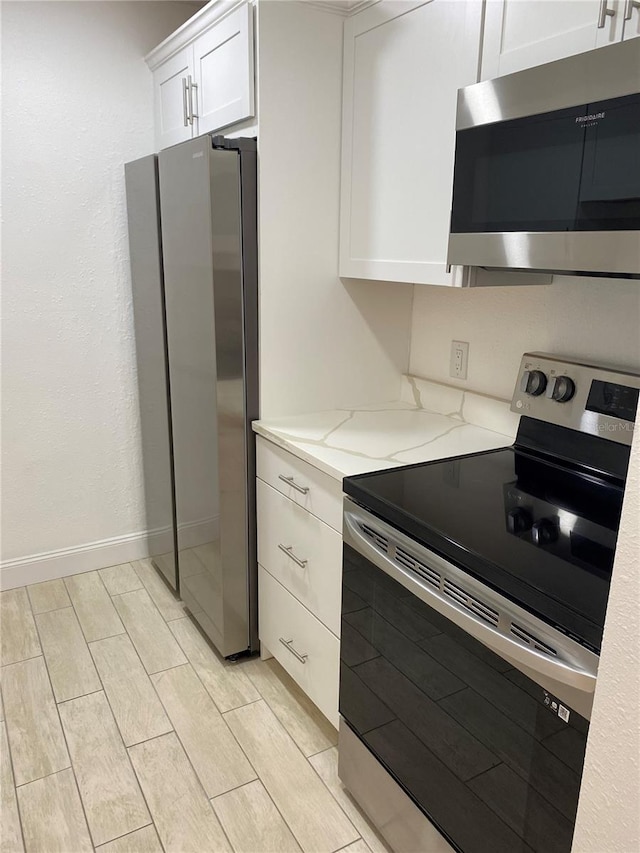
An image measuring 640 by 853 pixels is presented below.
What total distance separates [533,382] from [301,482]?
0.71m

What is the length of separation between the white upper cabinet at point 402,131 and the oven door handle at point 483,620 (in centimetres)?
71

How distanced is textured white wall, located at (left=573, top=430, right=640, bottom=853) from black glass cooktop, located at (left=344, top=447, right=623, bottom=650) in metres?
0.21

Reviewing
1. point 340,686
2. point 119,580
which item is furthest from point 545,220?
point 119,580

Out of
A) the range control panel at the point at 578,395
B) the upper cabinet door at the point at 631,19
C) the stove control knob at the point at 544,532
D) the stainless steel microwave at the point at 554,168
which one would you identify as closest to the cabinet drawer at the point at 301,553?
the stove control knob at the point at 544,532

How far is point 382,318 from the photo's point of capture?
2.32 metres

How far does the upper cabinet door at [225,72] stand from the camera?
6.31ft

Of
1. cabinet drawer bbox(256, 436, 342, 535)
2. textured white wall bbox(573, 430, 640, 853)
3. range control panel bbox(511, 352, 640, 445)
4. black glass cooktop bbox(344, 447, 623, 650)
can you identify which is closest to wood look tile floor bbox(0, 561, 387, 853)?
cabinet drawer bbox(256, 436, 342, 535)

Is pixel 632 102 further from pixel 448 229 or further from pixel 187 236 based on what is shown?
pixel 187 236

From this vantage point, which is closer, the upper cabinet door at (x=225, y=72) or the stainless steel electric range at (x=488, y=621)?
the stainless steel electric range at (x=488, y=621)

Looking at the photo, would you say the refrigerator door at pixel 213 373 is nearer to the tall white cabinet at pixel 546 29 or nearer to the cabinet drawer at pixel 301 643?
the cabinet drawer at pixel 301 643

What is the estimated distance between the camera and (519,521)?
141cm

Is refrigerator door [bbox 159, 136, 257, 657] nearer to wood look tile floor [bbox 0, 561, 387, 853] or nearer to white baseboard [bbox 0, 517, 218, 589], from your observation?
wood look tile floor [bbox 0, 561, 387, 853]

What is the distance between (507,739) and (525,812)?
125 millimetres

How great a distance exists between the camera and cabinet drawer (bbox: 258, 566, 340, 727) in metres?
1.88
